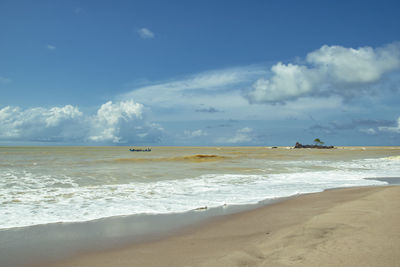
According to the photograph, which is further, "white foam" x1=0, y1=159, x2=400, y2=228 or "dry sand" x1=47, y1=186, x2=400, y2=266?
"white foam" x1=0, y1=159, x2=400, y2=228

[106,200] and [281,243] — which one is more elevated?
[281,243]

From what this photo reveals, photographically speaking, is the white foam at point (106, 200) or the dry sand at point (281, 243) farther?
the white foam at point (106, 200)

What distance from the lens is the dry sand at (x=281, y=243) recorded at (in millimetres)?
3842

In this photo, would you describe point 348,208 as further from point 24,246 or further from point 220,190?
point 24,246

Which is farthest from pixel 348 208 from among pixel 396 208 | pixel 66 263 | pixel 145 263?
pixel 66 263

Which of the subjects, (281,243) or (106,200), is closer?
(281,243)

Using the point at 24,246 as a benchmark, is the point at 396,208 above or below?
above

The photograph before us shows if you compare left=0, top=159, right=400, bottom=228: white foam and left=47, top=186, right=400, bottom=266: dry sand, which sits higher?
left=47, top=186, right=400, bottom=266: dry sand

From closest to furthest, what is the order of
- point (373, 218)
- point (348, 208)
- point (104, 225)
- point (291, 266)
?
point (291, 266) < point (373, 218) < point (104, 225) < point (348, 208)

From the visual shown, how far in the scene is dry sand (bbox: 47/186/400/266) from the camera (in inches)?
151

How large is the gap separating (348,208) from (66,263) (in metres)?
6.40

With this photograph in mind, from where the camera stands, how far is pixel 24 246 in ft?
16.5

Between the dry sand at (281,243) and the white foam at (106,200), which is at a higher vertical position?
the dry sand at (281,243)

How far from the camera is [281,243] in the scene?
4586 millimetres
